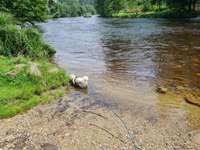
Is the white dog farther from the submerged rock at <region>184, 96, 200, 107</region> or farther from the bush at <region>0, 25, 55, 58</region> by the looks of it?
the bush at <region>0, 25, 55, 58</region>

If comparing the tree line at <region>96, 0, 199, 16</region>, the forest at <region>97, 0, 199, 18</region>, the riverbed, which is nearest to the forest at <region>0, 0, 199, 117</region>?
the riverbed

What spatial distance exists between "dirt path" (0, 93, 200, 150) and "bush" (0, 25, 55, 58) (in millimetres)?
6445

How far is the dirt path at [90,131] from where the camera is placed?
7461 millimetres

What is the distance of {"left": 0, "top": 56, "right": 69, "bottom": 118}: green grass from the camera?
9.59 metres

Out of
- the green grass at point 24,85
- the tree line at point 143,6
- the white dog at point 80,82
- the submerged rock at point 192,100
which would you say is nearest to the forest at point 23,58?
the green grass at point 24,85

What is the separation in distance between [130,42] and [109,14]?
67.3m

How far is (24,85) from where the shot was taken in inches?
417

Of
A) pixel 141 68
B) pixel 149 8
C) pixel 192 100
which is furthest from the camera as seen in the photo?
pixel 149 8

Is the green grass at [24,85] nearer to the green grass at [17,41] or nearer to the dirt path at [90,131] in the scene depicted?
the dirt path at [90,131]

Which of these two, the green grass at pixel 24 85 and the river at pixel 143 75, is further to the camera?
the green grass at pixel 24 85

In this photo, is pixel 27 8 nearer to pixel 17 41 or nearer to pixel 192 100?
pixel 17 41

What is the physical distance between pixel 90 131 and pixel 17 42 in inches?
352

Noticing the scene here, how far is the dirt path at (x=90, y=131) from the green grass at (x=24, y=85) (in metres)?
0.47

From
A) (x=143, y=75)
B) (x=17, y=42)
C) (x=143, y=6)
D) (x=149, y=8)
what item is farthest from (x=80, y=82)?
(x=143, y=6)
